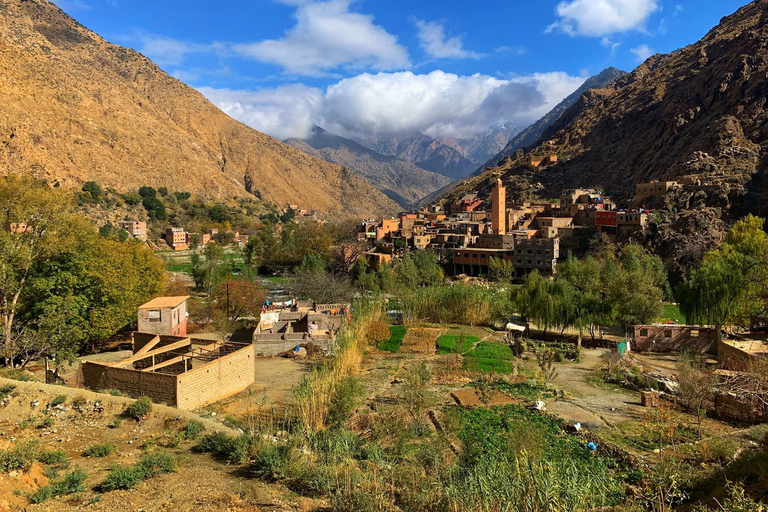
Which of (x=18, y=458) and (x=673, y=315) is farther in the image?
(x=673, y=315)

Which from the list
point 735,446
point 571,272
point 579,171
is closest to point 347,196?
point 579,171

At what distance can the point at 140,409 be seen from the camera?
39.2 ft

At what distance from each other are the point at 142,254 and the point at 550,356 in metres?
20.6

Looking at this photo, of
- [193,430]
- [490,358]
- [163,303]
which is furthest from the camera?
[163,303]

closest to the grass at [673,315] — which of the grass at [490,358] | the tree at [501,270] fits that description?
the grass at [490,358]

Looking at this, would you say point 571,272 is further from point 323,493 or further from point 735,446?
point 323,493

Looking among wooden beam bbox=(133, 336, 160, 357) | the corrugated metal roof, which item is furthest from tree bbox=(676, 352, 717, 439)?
the corrugated metal roof

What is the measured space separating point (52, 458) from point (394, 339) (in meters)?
16.8

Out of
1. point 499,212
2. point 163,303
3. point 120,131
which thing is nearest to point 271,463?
point 163,303

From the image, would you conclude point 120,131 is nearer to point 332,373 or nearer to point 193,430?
point 332,373

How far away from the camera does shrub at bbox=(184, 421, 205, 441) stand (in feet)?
37.0

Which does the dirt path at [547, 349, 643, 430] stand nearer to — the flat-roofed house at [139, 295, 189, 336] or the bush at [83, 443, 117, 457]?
the bush at [83, 443, 117, 457]

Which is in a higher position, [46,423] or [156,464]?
[46,423]

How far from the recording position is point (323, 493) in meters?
8.87
